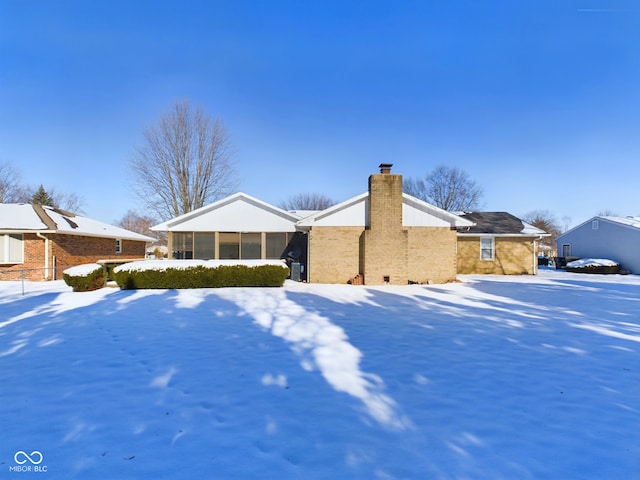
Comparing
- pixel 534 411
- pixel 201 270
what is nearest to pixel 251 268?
pixel 201 270

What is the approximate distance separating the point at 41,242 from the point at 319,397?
20460 millimetres

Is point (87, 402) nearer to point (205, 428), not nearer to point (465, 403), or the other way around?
point (205, 428)

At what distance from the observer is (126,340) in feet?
19.9

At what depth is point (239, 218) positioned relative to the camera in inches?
711

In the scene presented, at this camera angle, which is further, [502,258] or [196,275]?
[502,258]

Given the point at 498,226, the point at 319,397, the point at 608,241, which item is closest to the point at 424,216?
the point at 498,226

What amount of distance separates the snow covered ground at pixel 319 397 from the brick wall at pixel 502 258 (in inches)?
492

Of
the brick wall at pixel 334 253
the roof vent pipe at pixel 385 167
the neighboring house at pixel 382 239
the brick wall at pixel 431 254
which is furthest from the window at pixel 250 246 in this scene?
the brick wall at pixel 431 254

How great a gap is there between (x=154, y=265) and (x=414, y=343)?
35.1 ft

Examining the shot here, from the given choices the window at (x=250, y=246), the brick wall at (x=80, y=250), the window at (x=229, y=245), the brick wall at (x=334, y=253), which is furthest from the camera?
the window at (x=250, y=246)

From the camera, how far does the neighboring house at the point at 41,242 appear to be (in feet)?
55.8

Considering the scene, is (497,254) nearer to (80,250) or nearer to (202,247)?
(202,247)

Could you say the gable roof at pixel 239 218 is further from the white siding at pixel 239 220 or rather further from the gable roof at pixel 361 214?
the gable roof at pixel 361 214

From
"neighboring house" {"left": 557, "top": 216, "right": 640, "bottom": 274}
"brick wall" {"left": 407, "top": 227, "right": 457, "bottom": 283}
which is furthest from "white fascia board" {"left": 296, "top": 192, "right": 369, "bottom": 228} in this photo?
"neighboring house" {"left": 557, "top": 216, "right": 640, "bottom": 274}
